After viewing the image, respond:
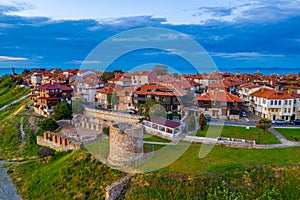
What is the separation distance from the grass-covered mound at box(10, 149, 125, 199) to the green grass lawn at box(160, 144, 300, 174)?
4961 mm

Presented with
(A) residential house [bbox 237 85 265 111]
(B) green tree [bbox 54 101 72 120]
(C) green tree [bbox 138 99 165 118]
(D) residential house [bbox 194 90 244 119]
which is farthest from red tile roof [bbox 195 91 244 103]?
(B) green tree [bbox 54 101 72 120]

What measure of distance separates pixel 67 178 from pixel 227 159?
13.4m

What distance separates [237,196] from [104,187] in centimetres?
945

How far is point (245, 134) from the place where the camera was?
27.8 metres

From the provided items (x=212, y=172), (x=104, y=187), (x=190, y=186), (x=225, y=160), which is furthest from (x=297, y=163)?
(x=104, y=187)

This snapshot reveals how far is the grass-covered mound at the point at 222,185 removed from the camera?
17.0m

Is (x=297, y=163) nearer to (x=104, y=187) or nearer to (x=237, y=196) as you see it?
(x=237, y=196)

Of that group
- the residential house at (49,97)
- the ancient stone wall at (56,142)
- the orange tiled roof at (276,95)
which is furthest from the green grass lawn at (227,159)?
the residential house at (49,97)

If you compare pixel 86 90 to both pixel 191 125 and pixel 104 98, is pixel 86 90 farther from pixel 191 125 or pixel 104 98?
pixel 191 125

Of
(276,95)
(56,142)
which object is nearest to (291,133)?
(276,95)

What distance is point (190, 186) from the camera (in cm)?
1727

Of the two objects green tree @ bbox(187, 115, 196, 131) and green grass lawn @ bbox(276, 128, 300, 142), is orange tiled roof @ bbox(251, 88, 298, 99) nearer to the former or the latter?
green grass lawn @ bbox(276, 128, 300, 142)

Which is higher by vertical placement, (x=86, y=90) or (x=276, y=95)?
(x=276, y=95)

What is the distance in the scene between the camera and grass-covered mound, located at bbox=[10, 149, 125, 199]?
2017cm
